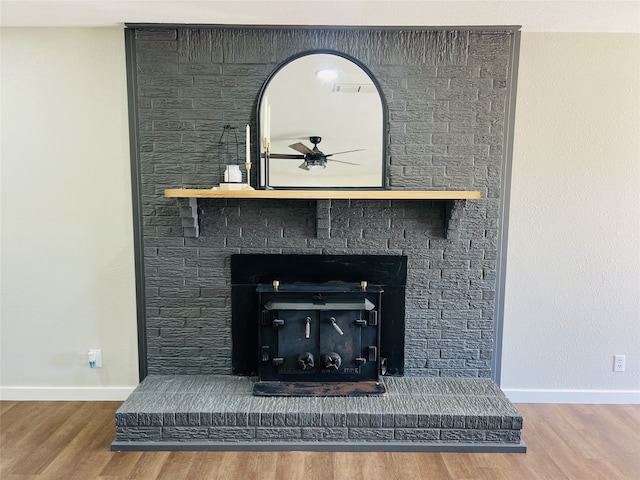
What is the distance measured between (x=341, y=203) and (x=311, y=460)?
134cm

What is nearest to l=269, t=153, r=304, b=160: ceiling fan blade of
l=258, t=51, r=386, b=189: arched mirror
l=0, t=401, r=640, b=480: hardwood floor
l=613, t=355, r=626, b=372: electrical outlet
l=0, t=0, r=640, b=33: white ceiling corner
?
Answer: l=258, t=51, r=386, b=189: arched mirror

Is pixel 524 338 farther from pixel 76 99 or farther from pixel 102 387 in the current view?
pixel 76 99

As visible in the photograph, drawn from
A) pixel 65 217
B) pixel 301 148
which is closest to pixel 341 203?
pixel 301 148

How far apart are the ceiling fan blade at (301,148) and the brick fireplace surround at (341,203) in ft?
0.91

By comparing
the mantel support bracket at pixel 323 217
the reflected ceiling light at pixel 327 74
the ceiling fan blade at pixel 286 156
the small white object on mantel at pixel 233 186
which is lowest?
the mantel support bracket at pixel 323 217

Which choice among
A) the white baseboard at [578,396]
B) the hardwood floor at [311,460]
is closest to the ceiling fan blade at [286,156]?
the hardwood floor at [311,460]

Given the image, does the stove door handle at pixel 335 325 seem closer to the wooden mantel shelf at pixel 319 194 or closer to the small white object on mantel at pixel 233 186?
the wooden mantel shelf at pixel 319 194

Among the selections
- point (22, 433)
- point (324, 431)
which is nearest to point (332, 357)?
point (324, 431)

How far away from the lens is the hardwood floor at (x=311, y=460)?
6.38 ft

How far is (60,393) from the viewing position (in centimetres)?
258

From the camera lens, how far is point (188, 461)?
204 centimetres

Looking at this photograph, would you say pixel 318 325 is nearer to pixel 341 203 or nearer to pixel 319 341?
pixel 319 341

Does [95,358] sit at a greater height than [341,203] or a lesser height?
lesser

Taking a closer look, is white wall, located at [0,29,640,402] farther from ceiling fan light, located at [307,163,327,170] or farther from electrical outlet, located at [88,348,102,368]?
ceiling fan light, located at [307,163,327,170]
